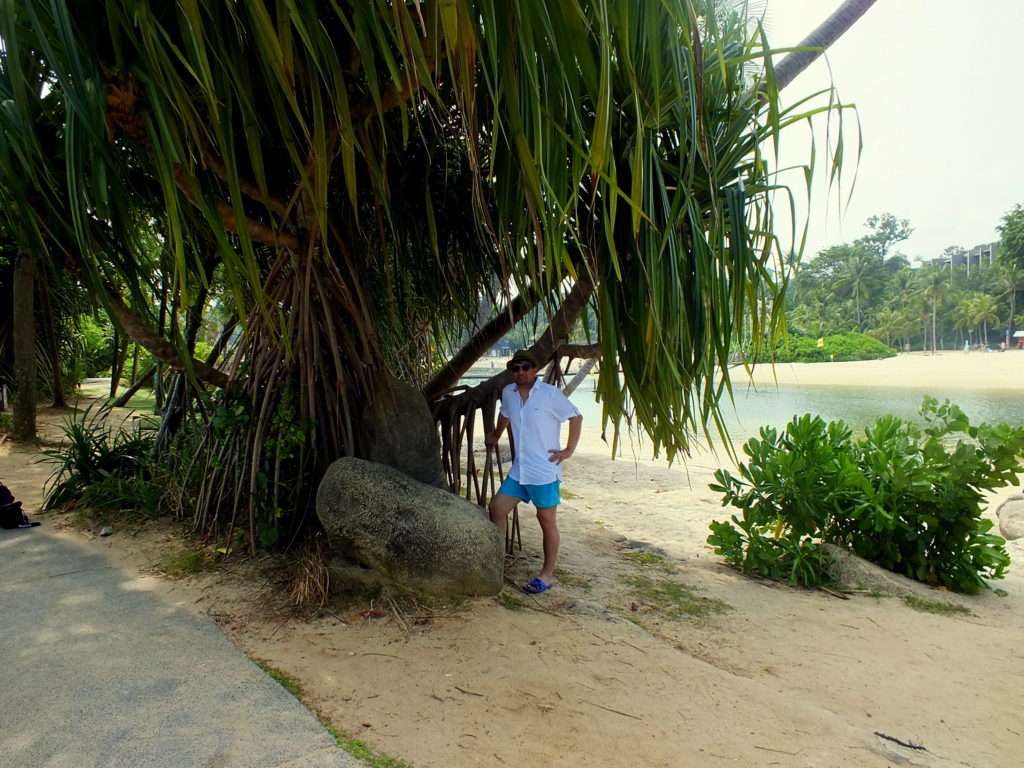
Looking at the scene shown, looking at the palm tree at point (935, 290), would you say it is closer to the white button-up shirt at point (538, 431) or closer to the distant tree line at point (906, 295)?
the distant tree line at point (906, 295)

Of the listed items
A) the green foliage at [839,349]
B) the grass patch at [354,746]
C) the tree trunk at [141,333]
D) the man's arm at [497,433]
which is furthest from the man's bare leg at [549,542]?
the green foliage at [839,349]

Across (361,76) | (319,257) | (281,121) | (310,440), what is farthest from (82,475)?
(281,121)

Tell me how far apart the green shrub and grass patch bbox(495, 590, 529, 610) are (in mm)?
1793

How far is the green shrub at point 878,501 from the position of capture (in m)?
4.09

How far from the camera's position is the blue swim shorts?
10.9 feet

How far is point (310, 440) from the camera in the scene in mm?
3000

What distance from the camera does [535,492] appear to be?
3.33 metres

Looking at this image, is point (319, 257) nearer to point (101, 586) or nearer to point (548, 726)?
point (101, 586)

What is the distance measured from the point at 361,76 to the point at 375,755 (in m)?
2.32

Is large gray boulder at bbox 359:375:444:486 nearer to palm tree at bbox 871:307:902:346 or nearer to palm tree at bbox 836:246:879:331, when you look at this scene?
palm tree at bbox 871:307:902:346

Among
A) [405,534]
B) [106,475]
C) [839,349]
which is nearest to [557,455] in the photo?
[405,534]

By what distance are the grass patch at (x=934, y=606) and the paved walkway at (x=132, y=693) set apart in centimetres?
364

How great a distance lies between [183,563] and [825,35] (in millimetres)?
4337

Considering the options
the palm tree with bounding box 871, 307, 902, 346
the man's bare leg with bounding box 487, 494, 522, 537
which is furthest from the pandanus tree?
the palm tree with bounding box 871, 307, 902, 346
